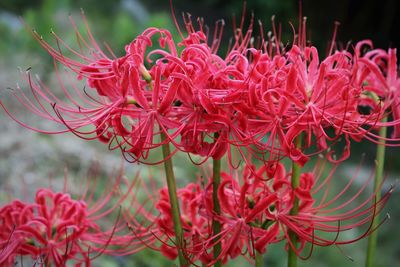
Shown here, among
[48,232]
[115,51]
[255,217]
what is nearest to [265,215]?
[255,217]

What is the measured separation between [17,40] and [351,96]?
98.7 inches

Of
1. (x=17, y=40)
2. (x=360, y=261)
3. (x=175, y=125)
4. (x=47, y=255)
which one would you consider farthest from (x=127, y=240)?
(x=17, y=40)

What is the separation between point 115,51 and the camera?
3.01m

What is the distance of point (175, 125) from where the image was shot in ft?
2.29

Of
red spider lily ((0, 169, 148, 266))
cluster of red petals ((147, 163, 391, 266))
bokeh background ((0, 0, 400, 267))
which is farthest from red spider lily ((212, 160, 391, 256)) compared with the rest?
bokeh background ((0, 0, 400, 267))

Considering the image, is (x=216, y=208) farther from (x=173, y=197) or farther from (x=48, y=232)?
(x=48, y=232)

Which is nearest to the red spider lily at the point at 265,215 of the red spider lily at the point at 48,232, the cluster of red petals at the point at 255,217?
the cluster of red petals at the point at 255,217

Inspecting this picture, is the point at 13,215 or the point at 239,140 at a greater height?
the point at 239,140

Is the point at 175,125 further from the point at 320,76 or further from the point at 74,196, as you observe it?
the point at 74,196

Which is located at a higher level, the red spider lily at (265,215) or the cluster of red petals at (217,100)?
the cluster of red petals at (217,100)

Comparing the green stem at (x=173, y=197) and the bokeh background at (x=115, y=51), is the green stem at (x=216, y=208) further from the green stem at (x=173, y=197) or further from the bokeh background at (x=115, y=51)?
the bokeh background at (x=115, y=51)

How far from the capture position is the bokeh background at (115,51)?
2166mm

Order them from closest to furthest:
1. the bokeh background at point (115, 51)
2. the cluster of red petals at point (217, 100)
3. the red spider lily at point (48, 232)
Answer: the cluster of red petals at point (217, 100)
the red spider lily at point (48, 232)
the bokeh background at point (115, 51)

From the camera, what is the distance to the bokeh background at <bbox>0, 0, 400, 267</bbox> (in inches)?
85.3
